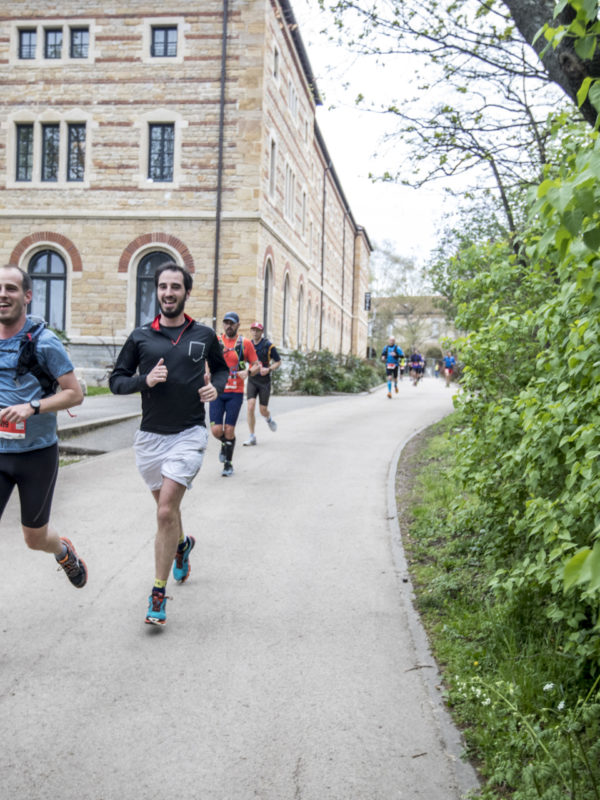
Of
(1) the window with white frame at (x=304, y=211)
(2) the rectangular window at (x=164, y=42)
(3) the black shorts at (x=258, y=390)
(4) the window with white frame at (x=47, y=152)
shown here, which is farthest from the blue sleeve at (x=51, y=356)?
(1) the window with white frame at (x=304, y=211)

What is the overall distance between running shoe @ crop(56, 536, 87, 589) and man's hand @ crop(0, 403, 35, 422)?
1113 millimetres

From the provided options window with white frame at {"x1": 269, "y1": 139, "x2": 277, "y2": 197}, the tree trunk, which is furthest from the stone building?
the tree trunk

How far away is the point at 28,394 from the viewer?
14.1 ft

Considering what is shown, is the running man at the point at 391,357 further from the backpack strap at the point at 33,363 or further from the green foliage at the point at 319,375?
the backpack strap at the point at 33,363

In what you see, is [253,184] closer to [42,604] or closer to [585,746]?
[42,604]

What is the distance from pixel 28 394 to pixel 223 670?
1905 millimetres

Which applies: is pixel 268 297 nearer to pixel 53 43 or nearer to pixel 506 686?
pixel 53 43

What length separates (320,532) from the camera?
24.1 feet

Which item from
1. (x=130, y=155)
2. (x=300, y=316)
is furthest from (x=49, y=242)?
(x=300, y=316)

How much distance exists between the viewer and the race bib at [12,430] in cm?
416

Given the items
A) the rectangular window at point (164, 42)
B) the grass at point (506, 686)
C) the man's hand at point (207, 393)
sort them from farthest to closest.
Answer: the rectangular window at point (164, 42) → the man's hand at point (207, 393) → the grass at point (506, 686)

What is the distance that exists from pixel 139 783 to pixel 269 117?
2414 cm

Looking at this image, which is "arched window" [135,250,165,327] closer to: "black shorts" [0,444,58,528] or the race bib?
"black shorts" [0,444,58,528]

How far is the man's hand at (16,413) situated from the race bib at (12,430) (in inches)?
3.7
